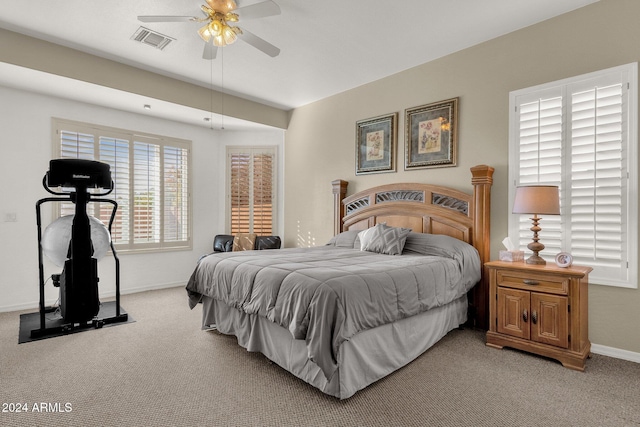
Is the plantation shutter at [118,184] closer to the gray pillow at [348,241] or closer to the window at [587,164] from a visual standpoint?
the gray pillow at [348,241]

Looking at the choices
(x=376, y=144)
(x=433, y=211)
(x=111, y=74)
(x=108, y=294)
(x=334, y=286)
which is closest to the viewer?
(x=334, y=286)

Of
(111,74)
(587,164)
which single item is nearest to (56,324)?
(111,74)

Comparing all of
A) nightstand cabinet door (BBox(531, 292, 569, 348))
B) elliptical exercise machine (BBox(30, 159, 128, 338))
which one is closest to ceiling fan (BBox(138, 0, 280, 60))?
elliptical exercise machine (BBox(30, 159, 128, 338))

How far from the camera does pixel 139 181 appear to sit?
5.16m

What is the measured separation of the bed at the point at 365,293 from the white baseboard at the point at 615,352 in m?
0.90

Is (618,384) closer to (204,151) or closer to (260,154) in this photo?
(260,154)

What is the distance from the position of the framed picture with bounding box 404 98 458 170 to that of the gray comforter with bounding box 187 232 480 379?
3.46 feet

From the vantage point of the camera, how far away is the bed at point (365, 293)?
2090 mm

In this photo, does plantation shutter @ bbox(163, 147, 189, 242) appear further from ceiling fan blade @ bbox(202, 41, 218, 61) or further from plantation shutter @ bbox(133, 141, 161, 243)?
ceiling fan blade @ bbox(202, 41, 218, 61)

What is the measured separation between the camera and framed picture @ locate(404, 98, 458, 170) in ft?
12.7

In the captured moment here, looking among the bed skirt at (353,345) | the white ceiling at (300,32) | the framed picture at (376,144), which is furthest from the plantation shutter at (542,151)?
the framed picture at (376,144)

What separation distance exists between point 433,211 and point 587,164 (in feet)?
4.85

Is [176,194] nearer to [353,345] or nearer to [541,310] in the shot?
[353,345]

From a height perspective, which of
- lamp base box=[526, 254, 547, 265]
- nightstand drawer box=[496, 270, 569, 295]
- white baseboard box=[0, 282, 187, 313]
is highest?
lamp base box=[526, 254, 547, 265]
